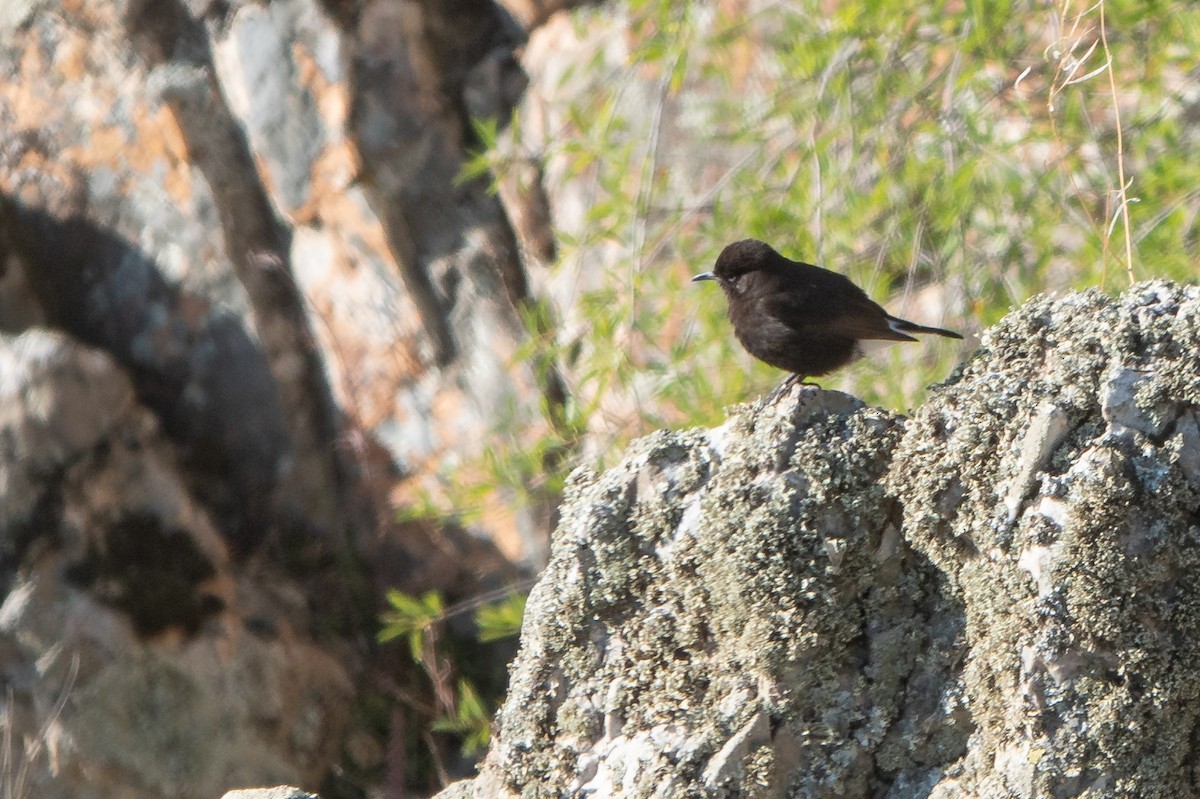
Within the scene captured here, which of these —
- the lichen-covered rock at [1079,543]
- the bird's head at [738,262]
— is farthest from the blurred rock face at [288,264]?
the lichen-covered rock at [1079,543]

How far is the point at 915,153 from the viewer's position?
16.8 feet

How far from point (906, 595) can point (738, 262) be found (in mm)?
2169

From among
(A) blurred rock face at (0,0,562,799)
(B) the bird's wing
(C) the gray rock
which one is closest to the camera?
(C) the gray rock

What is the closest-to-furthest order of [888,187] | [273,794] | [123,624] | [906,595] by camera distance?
[906,595]
[273,794]
[888,187]
[123,624]

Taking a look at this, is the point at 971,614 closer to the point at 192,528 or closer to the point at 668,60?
the point at 668,60

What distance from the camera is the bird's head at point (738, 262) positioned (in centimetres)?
433

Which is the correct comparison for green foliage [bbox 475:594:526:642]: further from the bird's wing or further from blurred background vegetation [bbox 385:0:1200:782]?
the bird's wing

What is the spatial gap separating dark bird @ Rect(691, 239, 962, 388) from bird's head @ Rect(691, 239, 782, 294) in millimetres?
119

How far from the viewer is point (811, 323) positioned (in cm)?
407

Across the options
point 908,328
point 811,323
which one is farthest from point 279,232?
point 908,328

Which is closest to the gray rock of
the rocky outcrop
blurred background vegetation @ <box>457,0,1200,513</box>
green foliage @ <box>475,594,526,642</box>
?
green foliage @ <box>475,594,526,642</box>

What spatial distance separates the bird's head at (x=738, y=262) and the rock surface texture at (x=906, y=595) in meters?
1.80

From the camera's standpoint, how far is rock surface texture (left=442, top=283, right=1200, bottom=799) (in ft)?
7.02

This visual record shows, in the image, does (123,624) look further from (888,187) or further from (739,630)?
(739,630)
